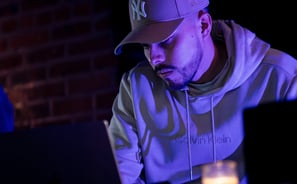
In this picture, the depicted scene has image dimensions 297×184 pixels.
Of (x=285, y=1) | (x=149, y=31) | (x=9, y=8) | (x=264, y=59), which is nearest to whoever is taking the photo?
(x=149, y=31)

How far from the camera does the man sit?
157cm

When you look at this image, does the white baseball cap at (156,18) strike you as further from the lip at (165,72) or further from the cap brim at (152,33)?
the lip at (165,72)

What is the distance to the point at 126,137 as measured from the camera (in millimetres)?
1689

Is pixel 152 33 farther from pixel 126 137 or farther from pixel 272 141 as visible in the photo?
pixel 272 141

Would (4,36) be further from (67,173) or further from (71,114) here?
(67,173)

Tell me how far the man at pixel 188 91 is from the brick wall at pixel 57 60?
A: 50 centimetres

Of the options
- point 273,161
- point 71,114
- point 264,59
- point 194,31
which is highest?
point 194,31

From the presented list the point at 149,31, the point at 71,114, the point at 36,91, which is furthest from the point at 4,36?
the point at 149,31

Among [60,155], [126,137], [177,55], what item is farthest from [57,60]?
[60,155]

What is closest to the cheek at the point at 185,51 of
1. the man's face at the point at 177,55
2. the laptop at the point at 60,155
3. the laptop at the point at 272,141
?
the man's face at the point at 177,55

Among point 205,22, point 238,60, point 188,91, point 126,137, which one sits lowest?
point 126,137

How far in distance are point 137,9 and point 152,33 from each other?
11 cm

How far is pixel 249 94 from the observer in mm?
1618

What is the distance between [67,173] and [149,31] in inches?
23.0
